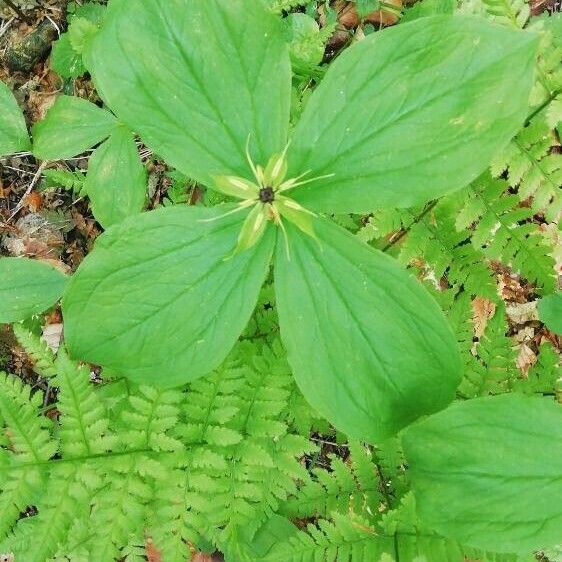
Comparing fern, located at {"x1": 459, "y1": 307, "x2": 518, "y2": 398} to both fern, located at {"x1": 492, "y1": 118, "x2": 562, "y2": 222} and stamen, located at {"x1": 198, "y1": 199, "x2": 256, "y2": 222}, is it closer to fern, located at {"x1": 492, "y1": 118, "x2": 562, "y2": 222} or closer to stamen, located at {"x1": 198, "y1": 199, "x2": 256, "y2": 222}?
fern, located at {"x1": 492, "y1": 118, "x2": 562, "y2": 222}

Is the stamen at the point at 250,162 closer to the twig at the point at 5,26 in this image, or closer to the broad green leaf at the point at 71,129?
the broad green leaf at the point at 71,129

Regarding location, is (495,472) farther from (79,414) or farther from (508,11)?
(508,11)

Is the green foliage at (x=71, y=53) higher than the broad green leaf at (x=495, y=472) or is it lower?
higher

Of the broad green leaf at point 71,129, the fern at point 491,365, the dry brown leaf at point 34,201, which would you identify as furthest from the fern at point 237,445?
the dry brown leaf at point 34,201

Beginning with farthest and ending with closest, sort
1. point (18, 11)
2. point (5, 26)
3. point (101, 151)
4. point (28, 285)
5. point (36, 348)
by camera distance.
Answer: point (5, 26)
point (18, 11)
point (28, 285)
point (101, 151)
point (36, 348)

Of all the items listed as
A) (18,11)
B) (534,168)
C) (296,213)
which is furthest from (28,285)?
(534,168)

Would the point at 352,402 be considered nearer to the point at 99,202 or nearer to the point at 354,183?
the point at 354,183
